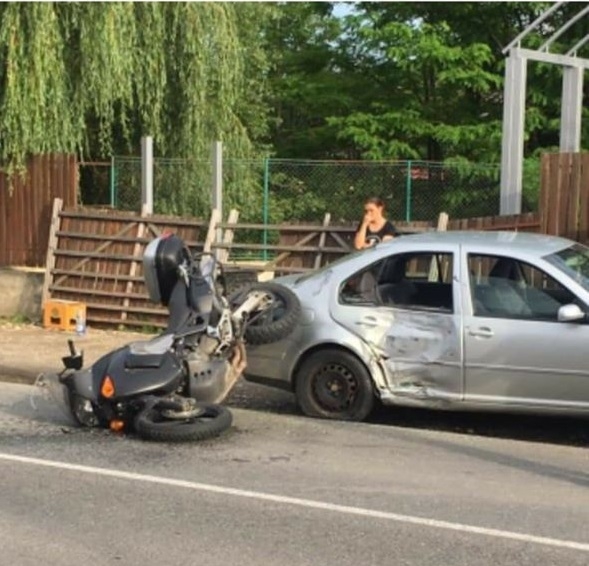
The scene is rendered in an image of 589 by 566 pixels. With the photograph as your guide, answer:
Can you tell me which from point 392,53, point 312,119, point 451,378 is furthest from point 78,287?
point 312,119

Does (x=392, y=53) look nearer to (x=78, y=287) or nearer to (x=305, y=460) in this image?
(x=78, y=287)

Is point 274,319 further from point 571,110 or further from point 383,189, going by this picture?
point 383,189

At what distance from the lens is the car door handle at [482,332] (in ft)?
24.4

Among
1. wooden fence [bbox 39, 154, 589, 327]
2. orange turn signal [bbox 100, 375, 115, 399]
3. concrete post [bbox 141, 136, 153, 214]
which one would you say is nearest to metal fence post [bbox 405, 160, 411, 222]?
wooden fence [bbox 39, 154, 589, 327]

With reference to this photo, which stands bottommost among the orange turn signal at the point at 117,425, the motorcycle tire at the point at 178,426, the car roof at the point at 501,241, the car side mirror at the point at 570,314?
the orange turn signal at the point at 117,425

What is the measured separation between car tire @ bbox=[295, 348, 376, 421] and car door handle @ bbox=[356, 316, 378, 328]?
268 mm

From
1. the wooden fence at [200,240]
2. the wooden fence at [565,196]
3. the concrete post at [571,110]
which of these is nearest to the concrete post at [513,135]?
the concrete post at [571,110]

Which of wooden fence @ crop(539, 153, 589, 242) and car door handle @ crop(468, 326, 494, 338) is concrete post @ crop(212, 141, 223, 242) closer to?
wooden fence @ crop(539, 153, 589, 242)

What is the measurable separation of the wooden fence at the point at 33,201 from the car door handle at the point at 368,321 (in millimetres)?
7411

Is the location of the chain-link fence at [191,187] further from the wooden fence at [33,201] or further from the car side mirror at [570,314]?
the car side mirror at [570,314]

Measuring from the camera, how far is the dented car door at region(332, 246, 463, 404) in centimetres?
759

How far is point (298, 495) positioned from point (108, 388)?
6.57 ft

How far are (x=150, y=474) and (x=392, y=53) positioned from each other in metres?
19.4

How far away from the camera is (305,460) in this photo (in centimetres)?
673
